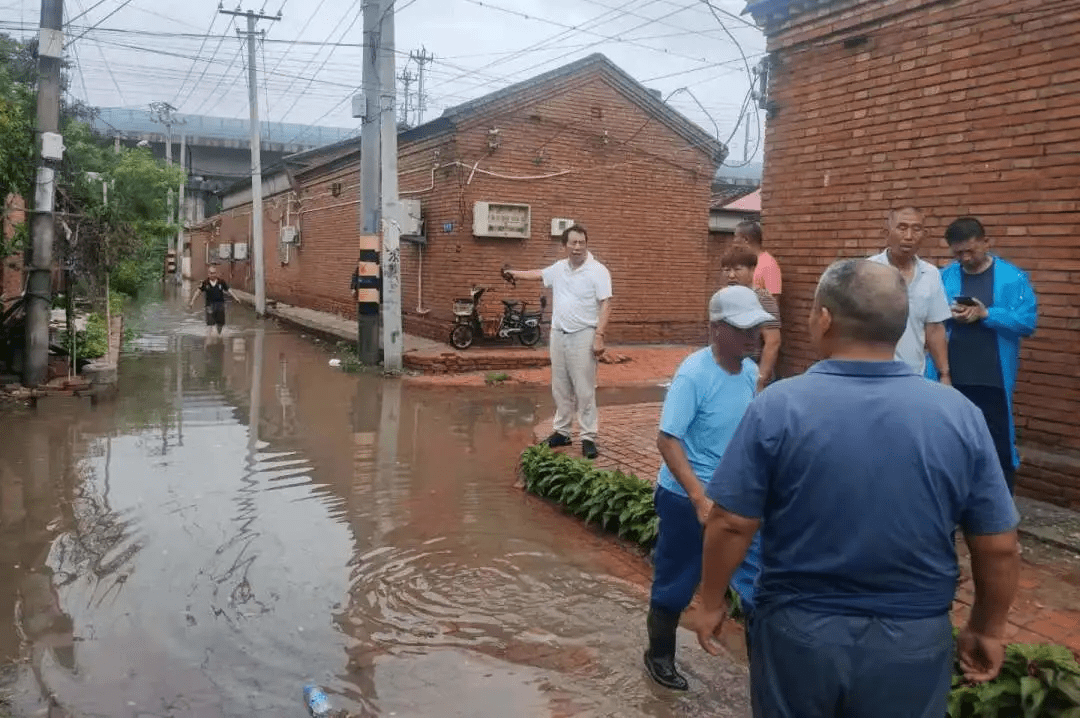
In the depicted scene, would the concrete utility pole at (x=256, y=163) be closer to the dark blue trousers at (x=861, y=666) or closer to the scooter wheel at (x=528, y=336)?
the scooter wheel at (x=528, y=336)

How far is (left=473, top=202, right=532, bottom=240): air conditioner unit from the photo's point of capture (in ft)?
50.4

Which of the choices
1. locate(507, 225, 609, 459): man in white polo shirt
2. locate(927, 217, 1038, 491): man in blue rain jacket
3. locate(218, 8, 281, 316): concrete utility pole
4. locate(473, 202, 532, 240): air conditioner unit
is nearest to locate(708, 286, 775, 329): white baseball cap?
locate(927, 217, 1038, 491): man in blue rain jacket

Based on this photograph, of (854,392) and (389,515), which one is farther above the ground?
(854,392)

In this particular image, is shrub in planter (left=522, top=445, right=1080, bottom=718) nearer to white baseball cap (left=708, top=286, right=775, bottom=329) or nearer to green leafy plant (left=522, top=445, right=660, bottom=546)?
green leafy plant (left=522, top=445, right=660, bottom=546)

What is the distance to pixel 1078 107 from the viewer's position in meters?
5.33

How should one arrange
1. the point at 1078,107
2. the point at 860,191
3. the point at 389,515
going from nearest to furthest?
the point at 1078,107 → the point at 389,515 → the point at 860,191

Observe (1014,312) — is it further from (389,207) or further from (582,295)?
(389,207)

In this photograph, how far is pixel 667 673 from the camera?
3.70 m

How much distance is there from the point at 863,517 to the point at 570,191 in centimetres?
1495

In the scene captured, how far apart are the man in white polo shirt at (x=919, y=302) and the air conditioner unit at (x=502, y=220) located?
1118 cm

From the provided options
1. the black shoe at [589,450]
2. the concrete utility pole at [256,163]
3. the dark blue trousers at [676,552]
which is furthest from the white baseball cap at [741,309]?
the concrete utility pole at [256,163]

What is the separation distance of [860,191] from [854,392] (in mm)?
5215

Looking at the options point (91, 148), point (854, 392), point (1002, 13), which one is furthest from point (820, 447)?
point (91, 148)

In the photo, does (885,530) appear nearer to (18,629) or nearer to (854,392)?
(854,392)
